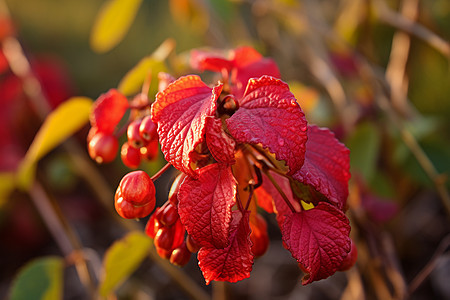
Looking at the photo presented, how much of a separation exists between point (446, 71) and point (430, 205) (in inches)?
17.9

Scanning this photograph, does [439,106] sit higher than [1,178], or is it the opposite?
[1,178]

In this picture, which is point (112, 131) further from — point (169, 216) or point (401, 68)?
point (401, 68)

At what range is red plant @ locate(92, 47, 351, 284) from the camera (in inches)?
13.5

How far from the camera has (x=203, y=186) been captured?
37cm

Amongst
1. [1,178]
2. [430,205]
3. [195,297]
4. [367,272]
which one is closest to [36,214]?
[1,178]

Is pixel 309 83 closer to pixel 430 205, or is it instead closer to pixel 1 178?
pixel 430 205

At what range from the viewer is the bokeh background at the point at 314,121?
0.82 m

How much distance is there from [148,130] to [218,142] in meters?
0.10

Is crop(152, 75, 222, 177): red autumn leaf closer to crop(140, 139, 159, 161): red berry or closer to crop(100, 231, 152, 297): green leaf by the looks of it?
crop(140, 139, 159, 161): red berry

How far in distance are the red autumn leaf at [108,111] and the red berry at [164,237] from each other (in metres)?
0.14

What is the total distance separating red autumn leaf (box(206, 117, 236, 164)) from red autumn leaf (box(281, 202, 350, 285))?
0.10m

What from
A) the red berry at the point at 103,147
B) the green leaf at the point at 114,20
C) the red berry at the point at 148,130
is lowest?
the red berry at the point at 103,147

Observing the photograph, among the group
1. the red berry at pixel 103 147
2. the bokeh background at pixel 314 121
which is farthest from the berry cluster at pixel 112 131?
the bokeh background at pixel 314 121

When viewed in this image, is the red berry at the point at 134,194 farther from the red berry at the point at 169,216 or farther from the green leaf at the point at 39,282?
the green leaf at the point at 39,282
